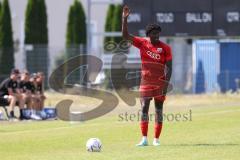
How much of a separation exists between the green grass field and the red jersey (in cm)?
124

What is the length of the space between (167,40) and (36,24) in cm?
880

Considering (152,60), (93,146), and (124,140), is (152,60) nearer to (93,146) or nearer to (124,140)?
(124,140)

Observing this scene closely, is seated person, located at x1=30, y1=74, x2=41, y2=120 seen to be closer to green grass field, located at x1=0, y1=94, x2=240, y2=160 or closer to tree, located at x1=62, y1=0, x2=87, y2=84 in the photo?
green grass field, located at x1=0, y1=94, x2=240, y2=160

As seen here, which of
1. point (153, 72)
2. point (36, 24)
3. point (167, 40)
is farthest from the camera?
point (36, 24)

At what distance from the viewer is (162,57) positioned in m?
15.1

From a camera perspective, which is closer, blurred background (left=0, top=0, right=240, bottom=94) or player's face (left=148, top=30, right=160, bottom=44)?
player's face (left=148, top=30, right=160, bottom=44)

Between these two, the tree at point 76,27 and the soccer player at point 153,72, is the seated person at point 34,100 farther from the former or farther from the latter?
the tree at point 76,27

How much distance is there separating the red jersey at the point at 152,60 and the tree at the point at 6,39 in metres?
25.5

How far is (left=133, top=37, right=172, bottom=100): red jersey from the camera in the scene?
1509cm

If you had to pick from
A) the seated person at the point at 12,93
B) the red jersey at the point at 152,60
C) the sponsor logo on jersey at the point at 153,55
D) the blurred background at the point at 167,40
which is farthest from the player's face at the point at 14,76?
the sponsor logo on jersey at the point at 153,55

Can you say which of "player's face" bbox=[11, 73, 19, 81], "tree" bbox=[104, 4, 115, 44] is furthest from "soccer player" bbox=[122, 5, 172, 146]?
"tree" bbox=[104, 4, 115, 44]

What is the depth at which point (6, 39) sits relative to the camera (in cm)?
4316

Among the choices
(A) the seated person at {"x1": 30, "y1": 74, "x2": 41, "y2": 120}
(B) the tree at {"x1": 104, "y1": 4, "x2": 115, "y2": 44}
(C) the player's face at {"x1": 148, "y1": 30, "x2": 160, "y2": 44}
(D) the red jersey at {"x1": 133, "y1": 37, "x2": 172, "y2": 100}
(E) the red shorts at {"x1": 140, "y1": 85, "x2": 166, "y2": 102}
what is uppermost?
(C) the player's face at {"x1": 148, "y1": 30, "x2": 160, "y2": 44}

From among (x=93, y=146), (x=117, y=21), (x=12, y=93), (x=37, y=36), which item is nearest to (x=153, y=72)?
(x=93, y=146)
